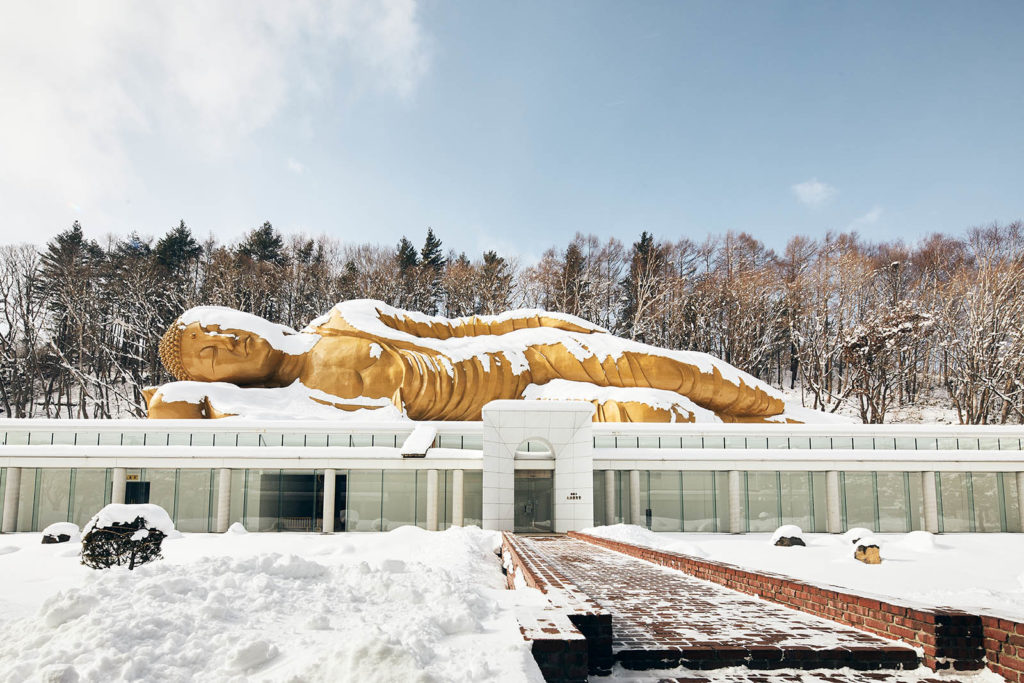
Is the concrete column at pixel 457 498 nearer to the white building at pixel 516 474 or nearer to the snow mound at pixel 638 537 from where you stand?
the white building at pixel 516 474

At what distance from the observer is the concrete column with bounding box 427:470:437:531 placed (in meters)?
21.3

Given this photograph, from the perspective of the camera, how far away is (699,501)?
73.4 ft

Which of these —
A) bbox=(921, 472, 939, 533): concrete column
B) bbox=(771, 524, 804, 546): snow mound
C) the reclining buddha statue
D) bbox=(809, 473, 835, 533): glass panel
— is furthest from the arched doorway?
bbox=(921, 472, 939, 533): concrete column

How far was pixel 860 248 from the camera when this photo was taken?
45.6 metres

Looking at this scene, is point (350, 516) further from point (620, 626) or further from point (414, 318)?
point (620, 626)

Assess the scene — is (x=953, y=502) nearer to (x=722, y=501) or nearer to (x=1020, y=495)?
(x=1020, y=495)

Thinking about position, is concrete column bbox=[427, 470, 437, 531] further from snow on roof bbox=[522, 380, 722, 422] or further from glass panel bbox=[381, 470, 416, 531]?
snow on roof bbox=[522, 380, 722, 422]

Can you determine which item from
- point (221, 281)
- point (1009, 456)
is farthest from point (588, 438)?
point (221, 281)

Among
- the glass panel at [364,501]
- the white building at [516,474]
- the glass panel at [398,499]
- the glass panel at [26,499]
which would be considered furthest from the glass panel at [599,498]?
the glass panel at [26,499]

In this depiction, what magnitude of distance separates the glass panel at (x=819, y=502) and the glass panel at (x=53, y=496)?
22.4m

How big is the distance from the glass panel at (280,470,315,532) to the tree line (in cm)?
1970

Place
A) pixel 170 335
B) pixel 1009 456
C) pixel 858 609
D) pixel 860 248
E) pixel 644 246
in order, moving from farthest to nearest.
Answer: pixel 644 246 → pixel 860 248 → pixel 170 335 → pixel 1009 456 → pixel 858 609

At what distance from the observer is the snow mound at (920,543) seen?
18.5 meters

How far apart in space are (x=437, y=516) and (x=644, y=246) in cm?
3659
